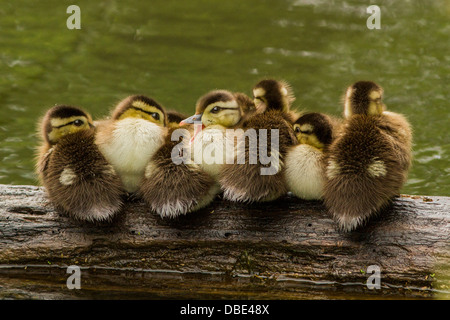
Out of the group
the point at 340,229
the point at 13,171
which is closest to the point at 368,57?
the point at 13,171

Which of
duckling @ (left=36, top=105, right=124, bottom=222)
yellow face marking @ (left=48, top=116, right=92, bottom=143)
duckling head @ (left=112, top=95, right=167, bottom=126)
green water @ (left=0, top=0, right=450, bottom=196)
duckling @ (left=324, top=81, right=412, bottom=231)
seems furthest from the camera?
green water @ (left=0, top=0, right=450, bottom=196)

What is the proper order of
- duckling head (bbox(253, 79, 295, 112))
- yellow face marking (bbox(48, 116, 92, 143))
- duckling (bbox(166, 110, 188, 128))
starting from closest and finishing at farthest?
yellow face marking (bbox(48, 116, 92, 143))
duckling head (bbox(253, 79, 295, 112))
duckling (bbox(166, 110, 188, 128))

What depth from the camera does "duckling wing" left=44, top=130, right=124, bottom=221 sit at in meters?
3.79

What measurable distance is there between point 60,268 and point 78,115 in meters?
0.81

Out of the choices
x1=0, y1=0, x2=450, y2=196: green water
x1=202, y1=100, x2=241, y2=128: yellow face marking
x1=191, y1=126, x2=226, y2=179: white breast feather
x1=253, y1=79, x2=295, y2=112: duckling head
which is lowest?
x1=191, y1=126, x2=226, y2=179: white breast feather

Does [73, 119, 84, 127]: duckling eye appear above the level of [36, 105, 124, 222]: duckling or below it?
above

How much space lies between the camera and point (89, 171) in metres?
3.80

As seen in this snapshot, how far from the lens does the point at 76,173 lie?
378 centimetres

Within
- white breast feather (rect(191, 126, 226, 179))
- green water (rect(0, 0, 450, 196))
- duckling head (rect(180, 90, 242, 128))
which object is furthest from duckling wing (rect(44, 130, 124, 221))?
green water (rect(0, 0, 450, 196))

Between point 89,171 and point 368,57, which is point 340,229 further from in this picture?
point 368,57

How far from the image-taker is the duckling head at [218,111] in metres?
4.08

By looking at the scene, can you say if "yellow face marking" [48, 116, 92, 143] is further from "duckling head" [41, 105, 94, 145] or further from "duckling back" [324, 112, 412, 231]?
"duckling back" [324, 112, 412, 231]

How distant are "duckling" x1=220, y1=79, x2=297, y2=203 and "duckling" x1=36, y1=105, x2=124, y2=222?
1.94ft

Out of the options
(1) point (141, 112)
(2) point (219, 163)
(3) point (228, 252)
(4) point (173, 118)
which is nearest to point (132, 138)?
(1) point (141, 112)
